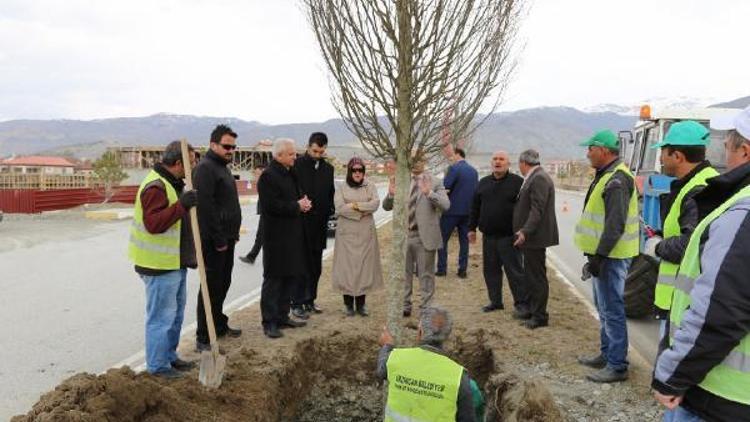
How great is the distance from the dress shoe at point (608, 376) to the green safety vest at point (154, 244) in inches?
134

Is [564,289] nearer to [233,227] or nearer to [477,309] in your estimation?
[477,309]

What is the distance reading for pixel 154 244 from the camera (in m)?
4.40

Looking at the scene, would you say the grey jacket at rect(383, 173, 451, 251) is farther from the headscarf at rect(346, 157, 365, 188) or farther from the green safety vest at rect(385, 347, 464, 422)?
the green safety vest at rect(385, 347, 464, 422)

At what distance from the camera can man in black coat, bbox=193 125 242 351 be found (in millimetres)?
5094

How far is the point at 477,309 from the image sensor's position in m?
6.86

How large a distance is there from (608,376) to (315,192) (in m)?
3.54

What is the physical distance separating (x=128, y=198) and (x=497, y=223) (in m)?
25.4

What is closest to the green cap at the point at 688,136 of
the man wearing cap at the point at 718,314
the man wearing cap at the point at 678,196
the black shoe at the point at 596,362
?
the man wearing cap at the point at 678,196

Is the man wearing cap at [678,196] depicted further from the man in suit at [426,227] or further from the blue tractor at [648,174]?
the man in suit at [426,227]

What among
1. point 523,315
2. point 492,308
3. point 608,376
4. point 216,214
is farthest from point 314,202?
point 608,376

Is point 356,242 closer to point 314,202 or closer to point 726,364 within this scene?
point 314,202

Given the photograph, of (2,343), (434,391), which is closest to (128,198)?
(2,343)

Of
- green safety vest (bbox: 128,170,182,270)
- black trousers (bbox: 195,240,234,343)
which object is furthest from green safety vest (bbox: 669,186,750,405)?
black trousers (bbox: 195,240,234,343)

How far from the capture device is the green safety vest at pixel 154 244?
4387mm
